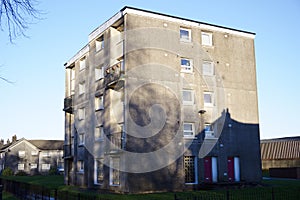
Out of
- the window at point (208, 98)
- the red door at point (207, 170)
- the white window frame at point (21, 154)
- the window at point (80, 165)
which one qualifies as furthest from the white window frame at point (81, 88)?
the white window frame at point (21, 154)

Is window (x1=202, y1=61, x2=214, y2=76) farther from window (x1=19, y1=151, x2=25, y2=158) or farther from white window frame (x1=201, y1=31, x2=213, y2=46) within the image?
window (x1=19, y1=151, x2=25, y2=158)

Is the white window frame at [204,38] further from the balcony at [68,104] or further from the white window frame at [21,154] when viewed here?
the white window frame at [21,154]

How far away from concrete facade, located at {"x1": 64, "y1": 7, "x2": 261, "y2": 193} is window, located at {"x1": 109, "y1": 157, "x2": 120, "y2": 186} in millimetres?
73

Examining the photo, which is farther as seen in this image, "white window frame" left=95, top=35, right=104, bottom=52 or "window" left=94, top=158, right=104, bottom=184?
"white window frame" left=95, top=35, right=104, bottom=52

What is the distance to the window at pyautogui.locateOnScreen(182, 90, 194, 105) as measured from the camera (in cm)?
2890

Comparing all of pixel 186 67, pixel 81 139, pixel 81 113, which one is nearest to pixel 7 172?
pixel 81 139

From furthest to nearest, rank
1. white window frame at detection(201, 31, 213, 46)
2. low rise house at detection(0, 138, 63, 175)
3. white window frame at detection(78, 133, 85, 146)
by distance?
1. low rise house at detection(0, 138, 63, 175)
2. white window frame at detection(78, 133, 85, 146)
3. white window frame at detection(201, 31, 213, 46)

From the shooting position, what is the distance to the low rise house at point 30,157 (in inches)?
2753

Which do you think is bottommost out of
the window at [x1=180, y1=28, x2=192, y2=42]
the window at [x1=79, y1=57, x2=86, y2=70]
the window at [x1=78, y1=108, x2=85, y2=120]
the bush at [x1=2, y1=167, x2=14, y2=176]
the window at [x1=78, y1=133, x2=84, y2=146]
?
the bush at [x1=2, y1=167, x2=14, y2=176]

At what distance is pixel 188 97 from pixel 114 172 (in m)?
8.10

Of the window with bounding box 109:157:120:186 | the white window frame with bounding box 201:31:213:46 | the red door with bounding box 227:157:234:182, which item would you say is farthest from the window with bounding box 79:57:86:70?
the red door with bounding box 227:157:234:182

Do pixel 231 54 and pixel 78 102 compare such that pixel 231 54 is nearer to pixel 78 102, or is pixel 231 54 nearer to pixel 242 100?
pixel 242 100

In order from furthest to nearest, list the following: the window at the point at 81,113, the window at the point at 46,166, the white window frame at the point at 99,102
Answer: the window at the point at 46,166 → the window at the point at 81,113 → the white window frame at the point at 99,102

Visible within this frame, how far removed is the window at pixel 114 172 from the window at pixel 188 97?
684 centimetres
